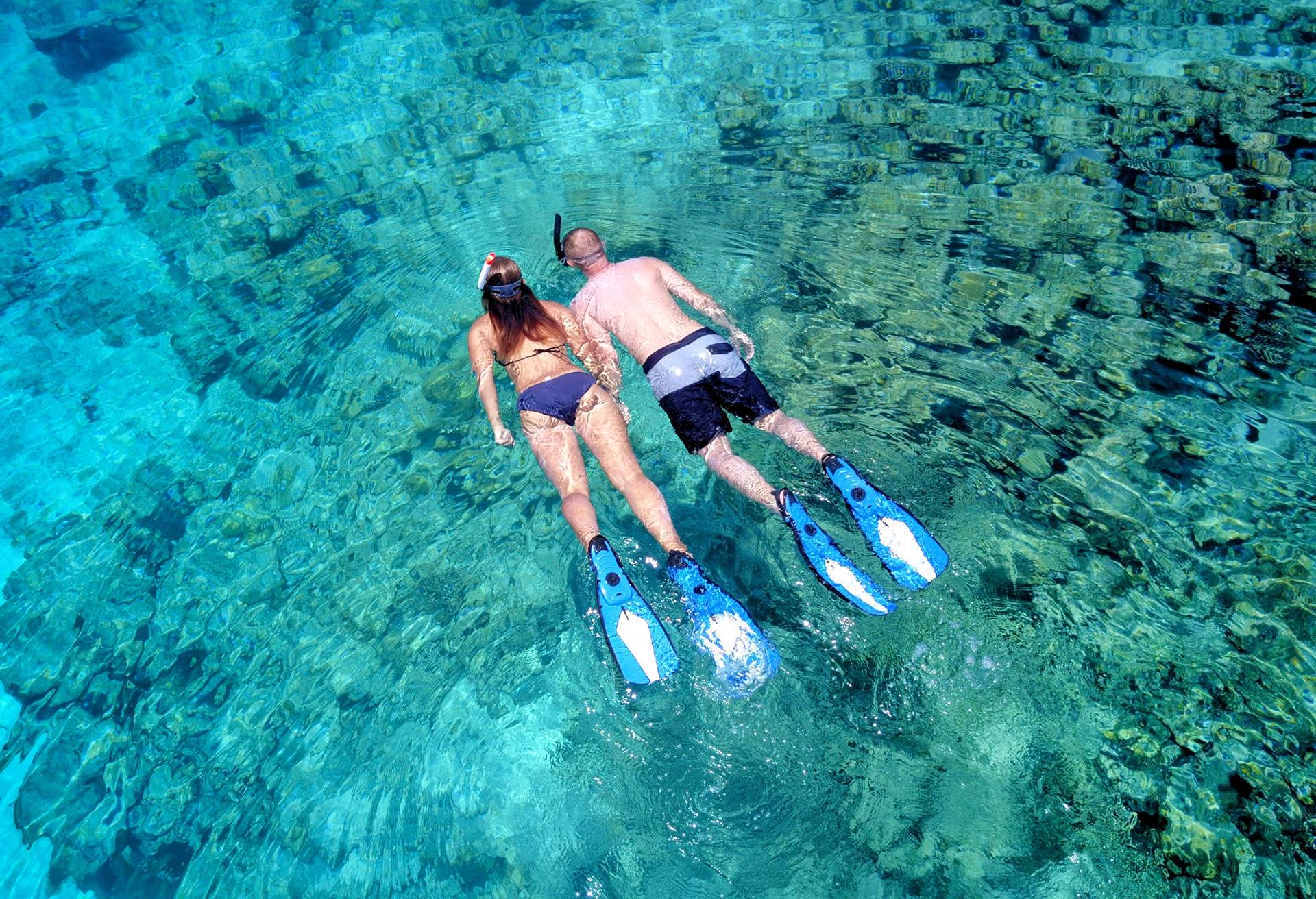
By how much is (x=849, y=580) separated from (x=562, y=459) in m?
2.18

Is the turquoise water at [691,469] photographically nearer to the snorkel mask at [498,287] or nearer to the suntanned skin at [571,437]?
the suntanned skin at [571,437]

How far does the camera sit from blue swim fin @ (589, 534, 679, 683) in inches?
178

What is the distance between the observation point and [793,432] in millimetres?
5527

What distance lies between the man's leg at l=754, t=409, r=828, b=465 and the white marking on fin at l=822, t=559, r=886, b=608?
0.85 m

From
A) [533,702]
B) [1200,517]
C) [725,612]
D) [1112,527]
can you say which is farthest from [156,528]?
[1200,517]

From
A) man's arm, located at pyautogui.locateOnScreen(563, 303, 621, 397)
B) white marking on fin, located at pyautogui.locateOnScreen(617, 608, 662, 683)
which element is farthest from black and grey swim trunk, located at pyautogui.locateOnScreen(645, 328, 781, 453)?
white marking on fin, located at pyautogui.locateOnScreen(617, 608, 662, 683)

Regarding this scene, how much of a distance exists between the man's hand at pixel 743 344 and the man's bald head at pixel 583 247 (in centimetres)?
135

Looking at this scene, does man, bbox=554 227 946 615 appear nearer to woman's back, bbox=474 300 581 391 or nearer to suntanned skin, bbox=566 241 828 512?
suntanned skin, bbox=566 241 828 512

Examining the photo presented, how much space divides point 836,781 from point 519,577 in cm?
239

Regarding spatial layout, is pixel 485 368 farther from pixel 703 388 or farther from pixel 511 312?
pixel 703 388

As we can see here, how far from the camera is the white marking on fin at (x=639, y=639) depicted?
4.51m

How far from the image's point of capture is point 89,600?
5848mm

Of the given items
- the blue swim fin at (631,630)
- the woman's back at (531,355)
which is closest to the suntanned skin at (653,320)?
the woman's back at (531,355)

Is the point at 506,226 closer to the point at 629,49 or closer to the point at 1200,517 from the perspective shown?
the point at 629,49
